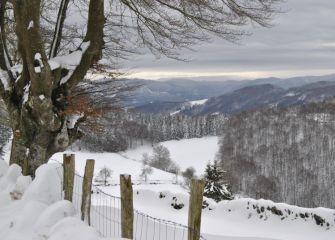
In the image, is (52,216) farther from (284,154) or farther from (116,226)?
(284,154)

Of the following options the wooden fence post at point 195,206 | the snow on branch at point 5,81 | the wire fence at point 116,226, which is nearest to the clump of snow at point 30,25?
the snow on branch at point 5,81

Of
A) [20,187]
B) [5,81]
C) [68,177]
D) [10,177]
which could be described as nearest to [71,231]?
[68,177]

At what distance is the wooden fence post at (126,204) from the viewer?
5.18 metres

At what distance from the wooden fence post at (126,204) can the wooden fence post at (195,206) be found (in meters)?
0.88

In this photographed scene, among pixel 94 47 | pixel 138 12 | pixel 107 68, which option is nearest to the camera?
pixel 94 47

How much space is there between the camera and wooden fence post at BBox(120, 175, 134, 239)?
5.18m

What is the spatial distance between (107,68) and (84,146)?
12111cm

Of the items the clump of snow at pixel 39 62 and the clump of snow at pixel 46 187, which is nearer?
the clump of snow at pixel 46 187

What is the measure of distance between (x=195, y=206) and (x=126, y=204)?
3.27 ft

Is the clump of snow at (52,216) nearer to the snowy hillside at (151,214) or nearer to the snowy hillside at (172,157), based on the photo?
the snowy hillside at (151,214)

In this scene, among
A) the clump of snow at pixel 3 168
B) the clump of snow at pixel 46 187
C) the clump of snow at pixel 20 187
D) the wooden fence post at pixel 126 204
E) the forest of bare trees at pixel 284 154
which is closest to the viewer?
the wooden fence post at pixel 126 204

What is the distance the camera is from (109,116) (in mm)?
12609

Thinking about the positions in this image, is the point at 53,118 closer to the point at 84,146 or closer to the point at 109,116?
the point at 109,116

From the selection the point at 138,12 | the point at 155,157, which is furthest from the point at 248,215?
the point at 155,157
